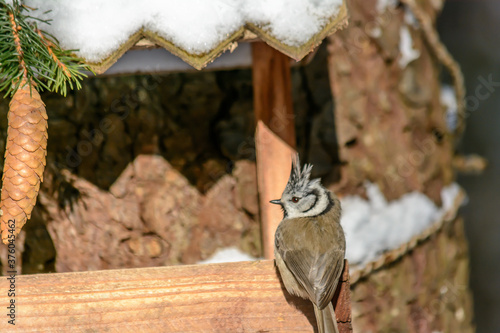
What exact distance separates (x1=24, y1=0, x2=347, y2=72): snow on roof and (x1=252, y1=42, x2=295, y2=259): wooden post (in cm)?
32

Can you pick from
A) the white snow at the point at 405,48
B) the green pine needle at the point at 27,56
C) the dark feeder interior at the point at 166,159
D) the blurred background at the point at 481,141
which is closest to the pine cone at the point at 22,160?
the green pine needle at the point at 27,56

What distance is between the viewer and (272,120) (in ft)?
7.21

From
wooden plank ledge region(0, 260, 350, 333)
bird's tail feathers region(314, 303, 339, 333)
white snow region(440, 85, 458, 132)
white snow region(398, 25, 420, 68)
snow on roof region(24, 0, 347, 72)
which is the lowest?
bird's tail feathers region(314, 303, 339, 333)

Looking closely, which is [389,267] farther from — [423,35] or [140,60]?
[140,60]

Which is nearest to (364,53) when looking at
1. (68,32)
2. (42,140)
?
(68,32)

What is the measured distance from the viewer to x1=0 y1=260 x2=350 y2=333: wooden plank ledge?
1683mm

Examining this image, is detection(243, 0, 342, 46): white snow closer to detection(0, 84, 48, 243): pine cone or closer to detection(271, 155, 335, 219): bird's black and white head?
detection(271, 155, 335, 219): bird's black and white head

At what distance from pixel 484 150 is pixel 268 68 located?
2.42 metres

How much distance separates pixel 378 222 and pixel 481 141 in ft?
5.29

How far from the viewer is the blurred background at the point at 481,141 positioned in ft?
13.3

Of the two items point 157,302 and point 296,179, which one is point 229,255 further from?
point 157,302

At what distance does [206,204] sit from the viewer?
A: 2.79 metres

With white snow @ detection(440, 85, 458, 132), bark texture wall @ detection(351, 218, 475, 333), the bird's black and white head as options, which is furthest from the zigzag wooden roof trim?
white snow @ detection(440, 85, 458, 132)

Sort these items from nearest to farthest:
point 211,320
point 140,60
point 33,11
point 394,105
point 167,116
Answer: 1. point 211,320
2. point 33,11
3. point 140,60
4. point 167,116
5. point 394,105
